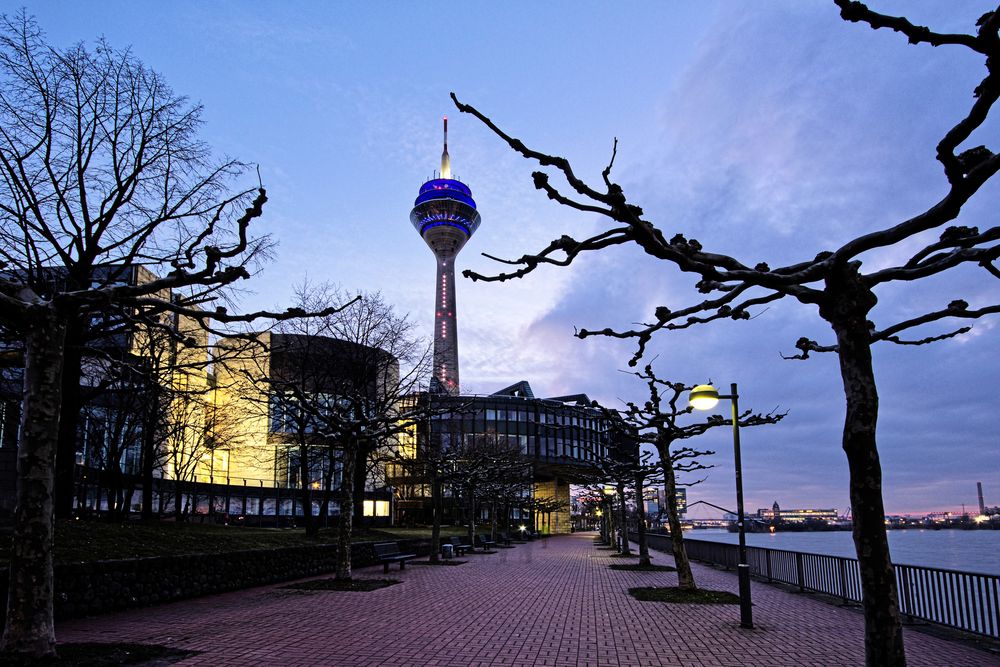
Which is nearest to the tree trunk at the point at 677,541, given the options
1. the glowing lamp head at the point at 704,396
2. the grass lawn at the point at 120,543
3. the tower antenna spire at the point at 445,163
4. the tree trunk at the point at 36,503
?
the glowing lamp head at the point at 704,396

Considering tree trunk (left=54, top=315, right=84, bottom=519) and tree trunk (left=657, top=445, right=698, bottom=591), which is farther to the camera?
tree trunk (left=54, top=315, right=84, bottom=519)

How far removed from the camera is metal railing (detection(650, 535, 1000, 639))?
35.7ft

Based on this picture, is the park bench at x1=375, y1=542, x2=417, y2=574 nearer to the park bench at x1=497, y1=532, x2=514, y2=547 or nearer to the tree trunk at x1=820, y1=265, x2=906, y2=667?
the tree trunk at x1=820, y1=265, x2=906, y2=667

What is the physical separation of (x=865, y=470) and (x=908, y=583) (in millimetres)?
9346

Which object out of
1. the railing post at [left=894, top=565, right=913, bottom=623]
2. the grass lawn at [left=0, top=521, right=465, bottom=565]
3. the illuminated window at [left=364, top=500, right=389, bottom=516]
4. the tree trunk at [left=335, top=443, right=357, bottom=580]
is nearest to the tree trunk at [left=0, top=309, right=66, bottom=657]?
the grass lawn at [left=0, top=521, right=465, bottom=565]

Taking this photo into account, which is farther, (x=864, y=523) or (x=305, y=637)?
(x=305, y=637)

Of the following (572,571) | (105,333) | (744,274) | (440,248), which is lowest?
(572,571)

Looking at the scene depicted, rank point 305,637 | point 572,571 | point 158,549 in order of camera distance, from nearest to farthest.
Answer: point 305,637 < point 158,549 < point 572,571

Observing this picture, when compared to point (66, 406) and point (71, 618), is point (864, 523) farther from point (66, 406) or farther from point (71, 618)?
point (66, 406)

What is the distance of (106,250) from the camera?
17.8 metres

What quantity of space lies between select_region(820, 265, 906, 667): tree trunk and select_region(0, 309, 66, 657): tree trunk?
8344 millimetres

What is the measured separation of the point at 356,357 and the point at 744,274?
28.5 metres

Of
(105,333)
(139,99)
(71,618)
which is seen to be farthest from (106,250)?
(71,618)

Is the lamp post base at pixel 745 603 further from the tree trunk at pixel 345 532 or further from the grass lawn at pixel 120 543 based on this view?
the grass lawn at pixel 120 543
